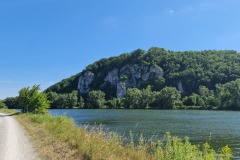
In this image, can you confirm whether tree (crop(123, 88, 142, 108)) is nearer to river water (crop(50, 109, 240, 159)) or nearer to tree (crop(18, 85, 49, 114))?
river water (crop(50, 109, 240, 159))

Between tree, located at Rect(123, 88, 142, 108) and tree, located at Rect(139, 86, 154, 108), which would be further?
tree, located at Rect(123, 88, 142, 108)

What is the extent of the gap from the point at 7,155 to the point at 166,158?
8.19 metres

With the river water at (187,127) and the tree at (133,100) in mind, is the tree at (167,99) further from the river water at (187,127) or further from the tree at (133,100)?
the river water at (187,127)

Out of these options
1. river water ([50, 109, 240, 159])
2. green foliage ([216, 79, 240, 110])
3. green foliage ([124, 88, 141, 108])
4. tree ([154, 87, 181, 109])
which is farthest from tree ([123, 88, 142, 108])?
river water ([50, 109, 240, 159])

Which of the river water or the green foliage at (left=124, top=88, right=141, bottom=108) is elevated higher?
the green foliage at (left=124, top=88, right=141, bottom=108)

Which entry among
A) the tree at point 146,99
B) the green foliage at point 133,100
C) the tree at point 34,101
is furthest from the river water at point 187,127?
the green foliage at point 133,100

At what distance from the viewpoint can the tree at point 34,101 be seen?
224 ft

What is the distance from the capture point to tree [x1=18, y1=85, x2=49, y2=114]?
224ft

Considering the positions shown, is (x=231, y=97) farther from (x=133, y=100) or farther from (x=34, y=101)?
(x=34, y=101)

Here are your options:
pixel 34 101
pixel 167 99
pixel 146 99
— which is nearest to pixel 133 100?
pixel 146 99

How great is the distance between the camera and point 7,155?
17188 millimetres

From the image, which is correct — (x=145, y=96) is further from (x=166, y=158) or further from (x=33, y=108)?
(x=166, y=158)

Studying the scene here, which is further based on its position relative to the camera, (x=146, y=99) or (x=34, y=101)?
(x=146, y=99)

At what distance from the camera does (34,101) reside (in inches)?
2709
